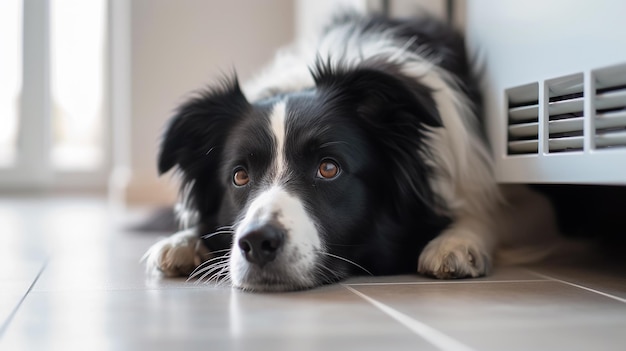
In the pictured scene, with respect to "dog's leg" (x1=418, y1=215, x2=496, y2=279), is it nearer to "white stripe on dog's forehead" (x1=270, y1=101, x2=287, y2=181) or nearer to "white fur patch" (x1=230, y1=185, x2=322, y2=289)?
"white fur patch" (x1=230, y1=185, x2=322, y2=289)

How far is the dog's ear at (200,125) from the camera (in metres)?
2.09

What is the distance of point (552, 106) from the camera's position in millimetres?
1802

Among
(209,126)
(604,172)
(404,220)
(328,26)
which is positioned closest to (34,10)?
(328,26)

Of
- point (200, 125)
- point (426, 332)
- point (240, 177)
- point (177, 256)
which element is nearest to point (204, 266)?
point (177, 256)

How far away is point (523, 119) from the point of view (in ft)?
6.50

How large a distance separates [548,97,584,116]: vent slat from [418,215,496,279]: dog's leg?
1.26 feet

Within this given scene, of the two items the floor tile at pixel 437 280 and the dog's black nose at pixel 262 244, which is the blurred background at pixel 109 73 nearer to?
the floor tile at pixel 437 280

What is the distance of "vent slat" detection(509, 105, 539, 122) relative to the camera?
1901 millimetres

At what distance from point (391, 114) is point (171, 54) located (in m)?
3.22

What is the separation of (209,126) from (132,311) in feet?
2.66

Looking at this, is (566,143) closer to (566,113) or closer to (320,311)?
(566,113)

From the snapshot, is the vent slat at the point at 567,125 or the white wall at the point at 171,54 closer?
the vent slat at the point at 567,125

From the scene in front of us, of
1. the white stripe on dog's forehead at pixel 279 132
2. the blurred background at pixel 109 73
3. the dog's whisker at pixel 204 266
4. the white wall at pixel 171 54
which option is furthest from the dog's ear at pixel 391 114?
the white wall at pixel 171 54

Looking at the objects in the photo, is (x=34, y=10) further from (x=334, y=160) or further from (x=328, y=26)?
(x=334, y=160)
